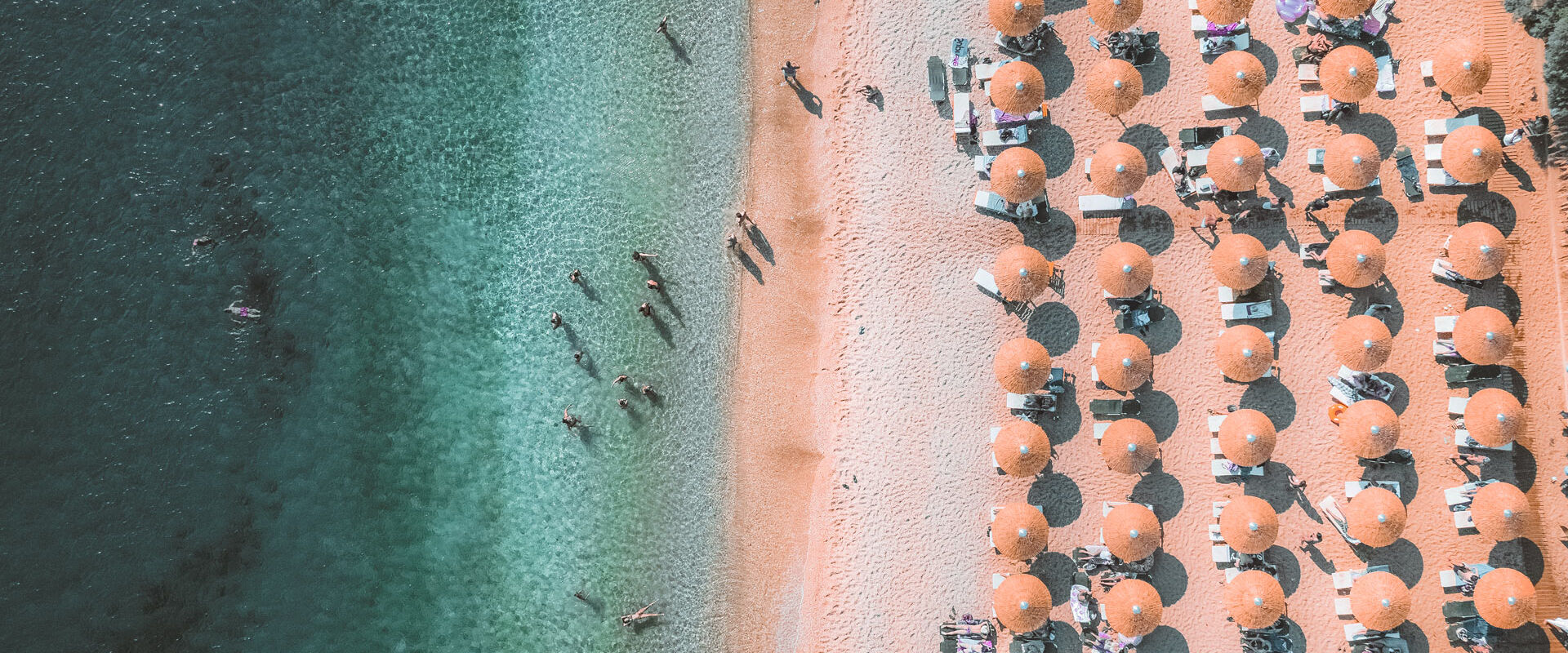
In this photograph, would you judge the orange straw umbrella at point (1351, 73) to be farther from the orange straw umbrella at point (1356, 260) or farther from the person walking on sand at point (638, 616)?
the person walking on sand at point (638, 616)

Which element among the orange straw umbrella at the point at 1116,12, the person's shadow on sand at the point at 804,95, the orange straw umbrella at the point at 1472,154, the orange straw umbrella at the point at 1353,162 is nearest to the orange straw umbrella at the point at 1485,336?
the orange straw umbrella at the point at 1472,154

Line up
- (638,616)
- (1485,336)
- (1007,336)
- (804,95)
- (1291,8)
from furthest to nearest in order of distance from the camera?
(804,95)
(638,616)
(1007,336)
(1291,8)
(1485,336)

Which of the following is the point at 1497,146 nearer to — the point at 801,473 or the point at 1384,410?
the point at 1384,410

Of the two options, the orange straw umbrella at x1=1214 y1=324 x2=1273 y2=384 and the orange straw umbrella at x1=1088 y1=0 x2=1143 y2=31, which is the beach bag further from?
the orange straw umbrella at x1=1214 y1=324 x2=1273 y2=384

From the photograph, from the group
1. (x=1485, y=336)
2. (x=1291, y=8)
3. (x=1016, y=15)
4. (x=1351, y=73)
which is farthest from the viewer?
(x=1291, y=8)

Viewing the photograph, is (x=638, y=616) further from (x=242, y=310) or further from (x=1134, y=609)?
(x=242, y=310)

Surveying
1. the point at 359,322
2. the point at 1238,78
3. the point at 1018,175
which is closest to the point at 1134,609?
the point at 1018,175
